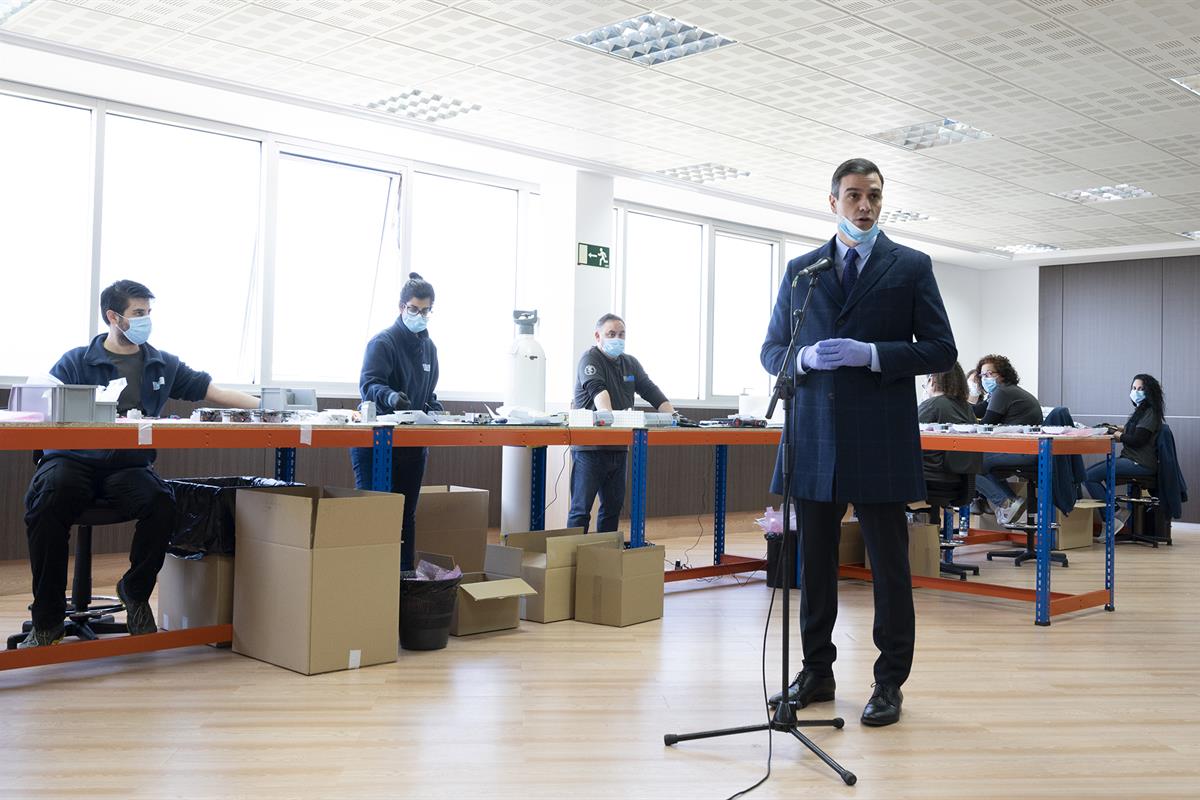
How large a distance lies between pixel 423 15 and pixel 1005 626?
352 cm

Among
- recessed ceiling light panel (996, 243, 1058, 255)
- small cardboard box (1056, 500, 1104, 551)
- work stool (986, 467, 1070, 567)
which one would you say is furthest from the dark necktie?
recessed ceiling light panel (996, 243, 1058, 255)

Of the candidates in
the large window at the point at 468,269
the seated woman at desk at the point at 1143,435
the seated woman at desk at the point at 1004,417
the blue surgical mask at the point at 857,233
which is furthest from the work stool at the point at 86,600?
the seated woman at desk at the point at 1143,435

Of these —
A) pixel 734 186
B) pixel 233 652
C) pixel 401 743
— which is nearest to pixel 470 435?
pixel 233 652

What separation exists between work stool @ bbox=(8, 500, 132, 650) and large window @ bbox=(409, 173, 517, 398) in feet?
11.9

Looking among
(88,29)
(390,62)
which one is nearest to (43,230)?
(88,29)

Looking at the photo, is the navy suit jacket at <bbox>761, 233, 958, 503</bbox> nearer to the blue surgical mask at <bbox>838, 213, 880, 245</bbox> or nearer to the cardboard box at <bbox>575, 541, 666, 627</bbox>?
the blue surgical mask at <bbox>838, 213, 880, 245</bbox>

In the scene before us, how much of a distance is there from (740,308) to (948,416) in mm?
3889

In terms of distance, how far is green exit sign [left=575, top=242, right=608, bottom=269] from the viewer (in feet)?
23.4

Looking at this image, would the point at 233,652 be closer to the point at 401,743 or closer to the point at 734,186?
the point at 401,743

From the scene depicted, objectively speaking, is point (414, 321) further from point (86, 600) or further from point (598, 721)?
point (598, 721)

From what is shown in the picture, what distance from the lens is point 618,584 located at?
398 cm

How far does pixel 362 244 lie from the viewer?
6.71m

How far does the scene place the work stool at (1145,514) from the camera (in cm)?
748

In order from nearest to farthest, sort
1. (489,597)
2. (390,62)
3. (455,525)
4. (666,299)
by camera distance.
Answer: (489,597)
(455,525)
(390,62)
(666,299)
